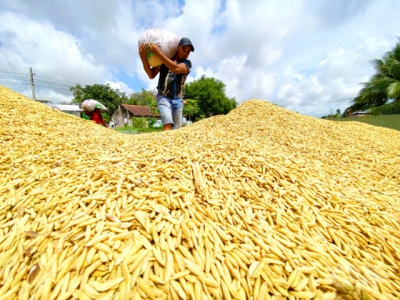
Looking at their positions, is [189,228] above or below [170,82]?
below

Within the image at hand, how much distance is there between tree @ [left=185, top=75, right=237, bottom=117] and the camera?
31.5m

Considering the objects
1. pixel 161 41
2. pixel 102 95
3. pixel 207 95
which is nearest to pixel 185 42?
pixel 161 41

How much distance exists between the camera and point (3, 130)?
8.38 ft

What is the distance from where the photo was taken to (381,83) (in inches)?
466

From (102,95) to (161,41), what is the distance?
37068 mm

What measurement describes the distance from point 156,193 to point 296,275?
A: 0.89m

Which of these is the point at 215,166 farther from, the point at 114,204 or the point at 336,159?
the point at 336,159

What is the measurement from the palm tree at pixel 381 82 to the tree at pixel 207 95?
2099 centimetres

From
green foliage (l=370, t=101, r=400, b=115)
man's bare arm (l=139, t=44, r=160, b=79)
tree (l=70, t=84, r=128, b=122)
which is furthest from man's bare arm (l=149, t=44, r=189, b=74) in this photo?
tree (l=70, t=84, r=128, b=122)

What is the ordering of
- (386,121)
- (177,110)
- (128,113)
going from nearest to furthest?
(177,110) < (386,121) < (128,113)

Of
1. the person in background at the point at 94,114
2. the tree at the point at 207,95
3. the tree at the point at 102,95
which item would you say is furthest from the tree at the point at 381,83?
the tree at the point at 102,95

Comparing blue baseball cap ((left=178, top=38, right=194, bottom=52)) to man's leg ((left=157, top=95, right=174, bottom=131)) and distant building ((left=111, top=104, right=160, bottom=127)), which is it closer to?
man's leg ((left=157, top=95, right=174, bottom=131))

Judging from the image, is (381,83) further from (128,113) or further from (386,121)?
(128,113)

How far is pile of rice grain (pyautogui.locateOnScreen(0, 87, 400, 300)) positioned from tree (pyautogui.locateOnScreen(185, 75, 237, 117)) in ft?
98.5
